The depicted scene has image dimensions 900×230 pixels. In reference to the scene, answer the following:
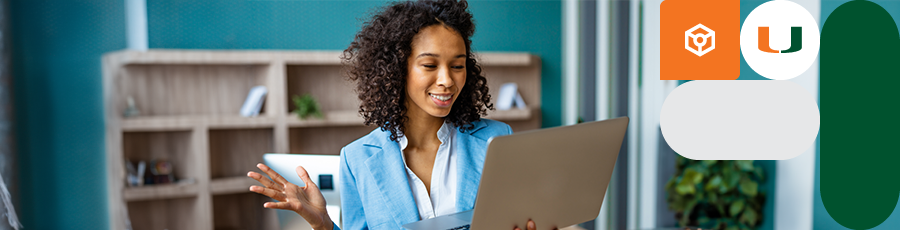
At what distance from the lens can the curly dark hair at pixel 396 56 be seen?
0.99 m

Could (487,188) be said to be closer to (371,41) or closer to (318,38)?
(371,41)

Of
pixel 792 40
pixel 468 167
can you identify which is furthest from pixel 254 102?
pixel 792 40

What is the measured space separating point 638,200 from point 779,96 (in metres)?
0.98

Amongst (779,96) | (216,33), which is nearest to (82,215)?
(216,33)

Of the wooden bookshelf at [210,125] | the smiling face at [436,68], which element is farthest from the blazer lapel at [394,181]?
the wooden bookshelf at [210,125]

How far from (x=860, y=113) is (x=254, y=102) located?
8.29 feet

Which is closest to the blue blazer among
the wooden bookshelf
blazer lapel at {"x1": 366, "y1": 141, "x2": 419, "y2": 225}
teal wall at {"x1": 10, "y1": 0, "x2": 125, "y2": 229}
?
blazer lapel at {"x1": 366, "y1": 141, "x2": 419, "y2": 225}

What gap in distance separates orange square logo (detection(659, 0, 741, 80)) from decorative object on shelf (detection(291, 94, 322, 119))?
175 centimetres

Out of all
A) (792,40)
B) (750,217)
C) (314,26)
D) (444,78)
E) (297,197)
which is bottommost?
(750,217)

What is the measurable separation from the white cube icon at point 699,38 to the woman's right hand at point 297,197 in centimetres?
175

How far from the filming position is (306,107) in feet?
8.82

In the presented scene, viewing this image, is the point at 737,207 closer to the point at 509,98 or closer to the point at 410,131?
the point at 509,98

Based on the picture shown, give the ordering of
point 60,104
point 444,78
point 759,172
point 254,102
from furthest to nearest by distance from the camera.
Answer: point 254,102, point 60,104, point 759,172, point 444,78

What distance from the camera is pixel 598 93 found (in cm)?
280
